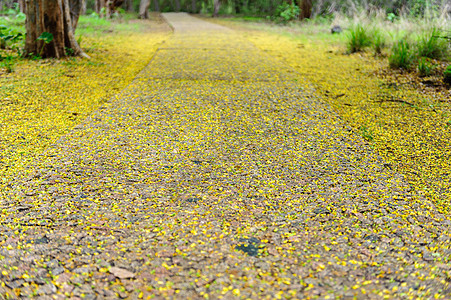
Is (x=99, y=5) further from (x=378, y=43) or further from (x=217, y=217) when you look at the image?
(x=217, y=217)

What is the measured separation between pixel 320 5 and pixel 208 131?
1274cm

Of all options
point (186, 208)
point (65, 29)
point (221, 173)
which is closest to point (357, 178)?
point (221, 173)

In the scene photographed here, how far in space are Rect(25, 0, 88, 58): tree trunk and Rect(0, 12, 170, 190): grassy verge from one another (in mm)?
211

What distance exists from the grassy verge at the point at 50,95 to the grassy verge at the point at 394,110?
234 cm

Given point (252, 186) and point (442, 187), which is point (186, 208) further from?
point (442, 187)

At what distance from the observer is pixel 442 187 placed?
2.12 metres

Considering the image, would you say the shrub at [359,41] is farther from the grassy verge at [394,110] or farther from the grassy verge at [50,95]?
the grassy verge at [50,95]

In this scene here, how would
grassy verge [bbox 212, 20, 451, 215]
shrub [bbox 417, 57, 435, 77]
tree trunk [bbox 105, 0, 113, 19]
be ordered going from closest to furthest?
grassy verge [bbox 212, 20, 451, 215] < shrub [bbox 417, 57, 435, 77] < tree trunk [bbox 105, 0, 113, 19]

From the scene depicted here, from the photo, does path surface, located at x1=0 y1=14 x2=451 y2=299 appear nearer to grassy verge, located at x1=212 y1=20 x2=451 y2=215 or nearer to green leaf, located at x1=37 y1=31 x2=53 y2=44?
grassy verge, located at x1=212 y1=20 x2=451 y2=215

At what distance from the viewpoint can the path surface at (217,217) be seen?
1.38 m

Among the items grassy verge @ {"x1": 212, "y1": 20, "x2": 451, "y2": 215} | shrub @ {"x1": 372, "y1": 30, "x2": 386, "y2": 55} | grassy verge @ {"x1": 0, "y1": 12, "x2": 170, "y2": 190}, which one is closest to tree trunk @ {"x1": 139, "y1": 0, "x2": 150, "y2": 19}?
grassy verge @ {"x1": 0, "y1": 12, "x2": 170, "y2": 190}

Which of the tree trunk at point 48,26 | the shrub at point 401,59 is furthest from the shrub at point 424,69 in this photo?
the tree trunk at point 48,26

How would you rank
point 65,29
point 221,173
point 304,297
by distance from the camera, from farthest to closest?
1. point 65,29
2. point 221,173
3. point 304,297

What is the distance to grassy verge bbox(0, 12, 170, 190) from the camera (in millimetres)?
2545
